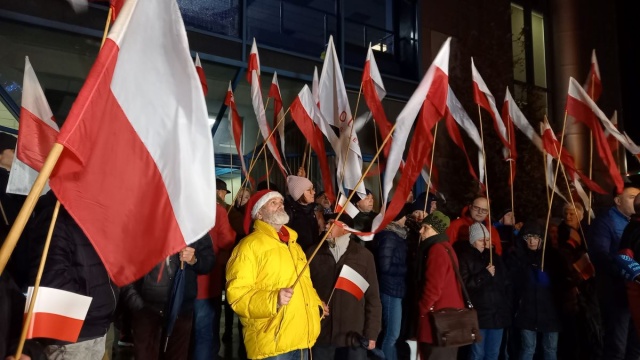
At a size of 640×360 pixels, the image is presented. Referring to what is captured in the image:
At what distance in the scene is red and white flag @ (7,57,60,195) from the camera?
354 centimetres

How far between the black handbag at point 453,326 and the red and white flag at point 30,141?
131 inches

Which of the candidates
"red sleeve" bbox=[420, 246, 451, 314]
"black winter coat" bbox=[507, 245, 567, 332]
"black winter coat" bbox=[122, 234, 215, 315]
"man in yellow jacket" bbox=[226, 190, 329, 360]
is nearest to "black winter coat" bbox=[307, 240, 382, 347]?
"red sleeve" bbox=[420, 246, 451, 314]

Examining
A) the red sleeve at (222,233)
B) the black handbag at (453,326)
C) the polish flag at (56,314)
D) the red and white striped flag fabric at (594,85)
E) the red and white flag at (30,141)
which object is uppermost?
the red and white striped flag fabric at (594,85)

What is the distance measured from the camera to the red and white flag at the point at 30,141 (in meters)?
3.54

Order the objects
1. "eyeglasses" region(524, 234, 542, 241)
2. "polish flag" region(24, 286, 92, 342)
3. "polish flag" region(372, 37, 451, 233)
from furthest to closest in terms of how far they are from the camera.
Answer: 1. "eyeglasses" region(524, 234, 542, 241)
2. "polish flag" region(372, 37, 451, 233)
3. "polish flag" region(24, 286, 92, 342)

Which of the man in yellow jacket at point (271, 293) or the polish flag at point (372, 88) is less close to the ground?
the polish flag at point (372, 88)

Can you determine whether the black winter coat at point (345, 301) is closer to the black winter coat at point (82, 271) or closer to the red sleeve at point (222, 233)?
the red sleeve at point (222, 233)

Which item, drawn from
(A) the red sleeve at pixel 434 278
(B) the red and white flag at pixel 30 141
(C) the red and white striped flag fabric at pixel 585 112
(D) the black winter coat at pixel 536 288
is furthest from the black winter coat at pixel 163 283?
(C) the red and white striped flag fabric at pixel 585 112

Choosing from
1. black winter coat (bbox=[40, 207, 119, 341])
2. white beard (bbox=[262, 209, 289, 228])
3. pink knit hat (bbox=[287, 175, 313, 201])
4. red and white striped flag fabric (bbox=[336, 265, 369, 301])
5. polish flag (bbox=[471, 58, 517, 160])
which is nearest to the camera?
black winter coat (bbox=[40, 207, 119, 341])

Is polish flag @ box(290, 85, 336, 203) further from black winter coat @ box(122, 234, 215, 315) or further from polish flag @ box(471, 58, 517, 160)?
black winter coat @ box(122, 234, 215, 315)

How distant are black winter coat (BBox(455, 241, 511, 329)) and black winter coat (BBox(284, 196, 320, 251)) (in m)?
1.55

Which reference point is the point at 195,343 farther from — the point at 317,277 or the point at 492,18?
the point at 492,18

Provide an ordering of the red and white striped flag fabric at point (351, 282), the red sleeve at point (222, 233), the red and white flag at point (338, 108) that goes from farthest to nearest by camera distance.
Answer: the red and white flag at point (338, 108) < the red sleeve at point (222, 233) < the red and white striped flag fabric at point (351, 282)

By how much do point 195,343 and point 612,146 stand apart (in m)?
7.09
